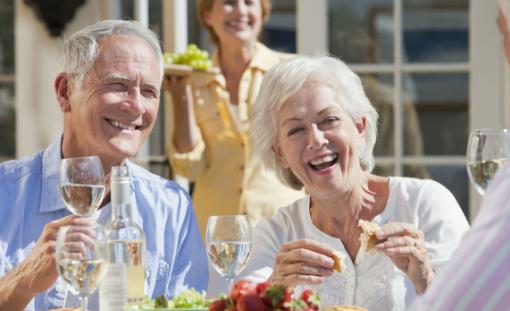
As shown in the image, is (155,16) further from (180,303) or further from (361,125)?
(180,303)

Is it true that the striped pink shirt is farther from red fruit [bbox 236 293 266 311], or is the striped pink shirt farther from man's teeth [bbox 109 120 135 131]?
man's teeth [bbox 109 120 135 131]

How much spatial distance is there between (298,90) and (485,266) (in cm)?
145

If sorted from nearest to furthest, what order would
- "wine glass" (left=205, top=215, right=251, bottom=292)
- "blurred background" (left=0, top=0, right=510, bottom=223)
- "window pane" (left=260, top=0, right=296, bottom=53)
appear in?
1. "wine glass" (left=205, top=215, right=251, bottom=292)
2. "blurred background" (left=0, top=0, right=510, bottom=223)
3. "window pane" (left=260, top=0, right=296, bottom=53)

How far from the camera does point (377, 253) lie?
2.90 meters

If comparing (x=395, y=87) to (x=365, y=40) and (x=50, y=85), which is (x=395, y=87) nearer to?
(x=365, y=40)

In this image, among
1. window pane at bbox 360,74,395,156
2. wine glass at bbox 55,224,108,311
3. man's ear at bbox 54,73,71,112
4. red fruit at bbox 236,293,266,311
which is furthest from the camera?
window pane at bbox 360,74,395,156

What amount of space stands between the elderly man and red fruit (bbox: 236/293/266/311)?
37.3 inches

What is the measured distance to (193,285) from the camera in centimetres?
306

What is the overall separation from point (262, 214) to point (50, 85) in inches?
53.3

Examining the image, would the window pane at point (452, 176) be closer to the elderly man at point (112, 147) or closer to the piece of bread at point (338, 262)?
the elderly man at point (112, 147)

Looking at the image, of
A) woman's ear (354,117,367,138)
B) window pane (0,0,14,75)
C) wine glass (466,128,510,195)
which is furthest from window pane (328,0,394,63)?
wine glass (466,128,510,195)

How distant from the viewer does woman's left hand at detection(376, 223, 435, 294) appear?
8.46ft

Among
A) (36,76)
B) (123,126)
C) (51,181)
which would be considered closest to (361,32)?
(36,76)

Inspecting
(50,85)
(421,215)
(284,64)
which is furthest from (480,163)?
(50,85)
